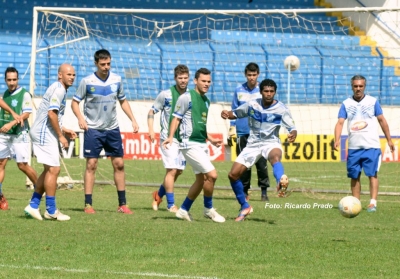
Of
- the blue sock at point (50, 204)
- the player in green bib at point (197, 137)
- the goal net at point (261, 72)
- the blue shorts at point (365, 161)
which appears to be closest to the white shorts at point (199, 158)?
the player in green bib at point (197, 137)

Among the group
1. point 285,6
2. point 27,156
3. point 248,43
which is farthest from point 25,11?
point 27,156

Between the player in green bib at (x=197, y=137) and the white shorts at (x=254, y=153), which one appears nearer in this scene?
the player in green bib at (x=197, y=137)

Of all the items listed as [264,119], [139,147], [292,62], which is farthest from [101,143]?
[292,62]

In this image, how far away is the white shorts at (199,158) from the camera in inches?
433

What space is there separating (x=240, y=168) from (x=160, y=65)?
17.3 m

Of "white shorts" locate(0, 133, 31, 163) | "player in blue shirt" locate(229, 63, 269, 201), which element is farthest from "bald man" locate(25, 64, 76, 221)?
"player in blue shirt" locate(229, 63, 269, 201)

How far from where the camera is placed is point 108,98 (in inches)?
479

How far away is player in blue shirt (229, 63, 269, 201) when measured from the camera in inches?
550

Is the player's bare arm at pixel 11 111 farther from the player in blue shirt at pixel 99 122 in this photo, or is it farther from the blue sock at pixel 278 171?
the blue sock at pixel 278 171

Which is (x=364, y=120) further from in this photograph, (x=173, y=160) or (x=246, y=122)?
(x=173, y=160)

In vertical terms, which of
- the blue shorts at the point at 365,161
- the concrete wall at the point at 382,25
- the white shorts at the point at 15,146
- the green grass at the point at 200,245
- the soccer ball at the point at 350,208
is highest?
the concrete wall at the point at 382,25

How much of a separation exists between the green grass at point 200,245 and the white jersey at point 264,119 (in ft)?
3.61

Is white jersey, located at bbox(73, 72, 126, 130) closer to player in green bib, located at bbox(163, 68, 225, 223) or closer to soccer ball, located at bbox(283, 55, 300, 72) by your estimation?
player in green bib, located at bbox(163, 68, 225, 223)

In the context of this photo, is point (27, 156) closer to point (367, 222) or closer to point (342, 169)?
point (367, 222)
